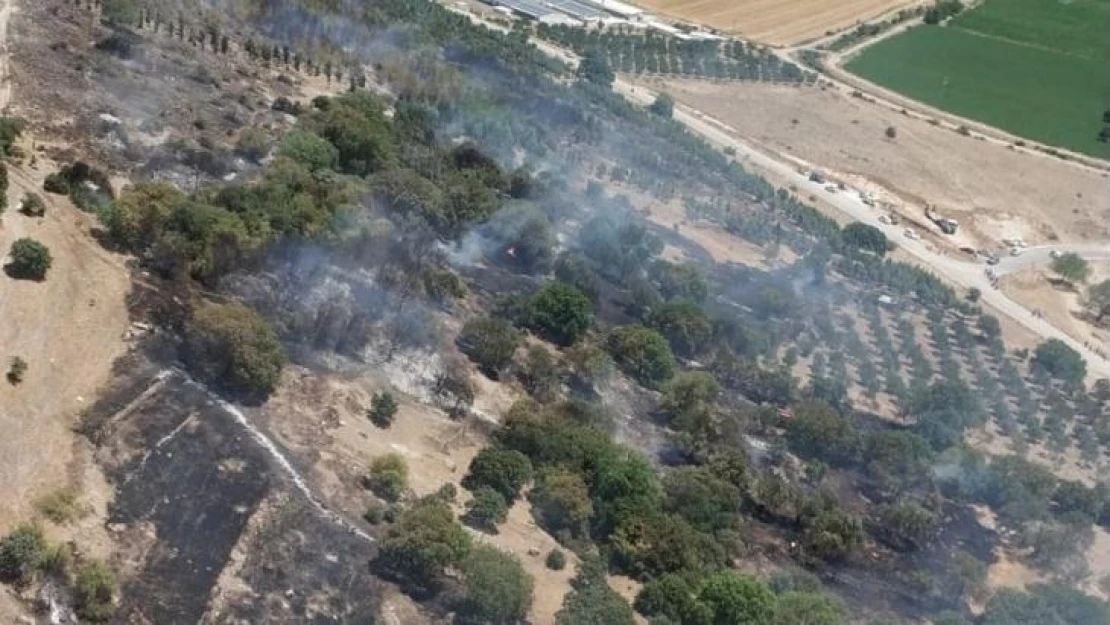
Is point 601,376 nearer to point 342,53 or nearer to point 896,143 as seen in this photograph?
point 342,53

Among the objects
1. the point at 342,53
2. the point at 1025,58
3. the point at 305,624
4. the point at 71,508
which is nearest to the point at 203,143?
the point at 342,53

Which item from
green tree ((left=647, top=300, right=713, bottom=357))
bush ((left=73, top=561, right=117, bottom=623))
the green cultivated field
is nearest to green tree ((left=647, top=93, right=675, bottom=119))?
the green cultivated field

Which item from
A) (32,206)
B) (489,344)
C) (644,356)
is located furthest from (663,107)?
(32,206)

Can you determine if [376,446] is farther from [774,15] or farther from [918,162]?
[774,15]

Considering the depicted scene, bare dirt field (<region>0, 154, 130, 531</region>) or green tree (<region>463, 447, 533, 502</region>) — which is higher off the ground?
bare dirt field (<region>0, 154, 130, 531</region>)

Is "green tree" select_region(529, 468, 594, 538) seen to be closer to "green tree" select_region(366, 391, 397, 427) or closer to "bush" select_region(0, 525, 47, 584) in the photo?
"green tree" select_region(366, 391, 397, 427)

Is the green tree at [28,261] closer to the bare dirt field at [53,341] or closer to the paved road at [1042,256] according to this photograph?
the bare dirt field at [53,341]
